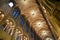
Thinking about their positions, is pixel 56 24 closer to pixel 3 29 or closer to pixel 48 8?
pixel 48 8

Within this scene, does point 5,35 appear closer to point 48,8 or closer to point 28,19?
point 28,19

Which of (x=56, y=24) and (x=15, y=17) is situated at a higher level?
(x=15, y=17)

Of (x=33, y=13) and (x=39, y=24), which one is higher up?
(x=33, y=13)

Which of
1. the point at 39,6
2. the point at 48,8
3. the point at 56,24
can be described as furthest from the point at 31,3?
the point at 56,24

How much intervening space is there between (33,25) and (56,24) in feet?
2.55

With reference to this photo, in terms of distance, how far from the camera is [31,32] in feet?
15.8

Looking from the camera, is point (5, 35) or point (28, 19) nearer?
point (5, 35)

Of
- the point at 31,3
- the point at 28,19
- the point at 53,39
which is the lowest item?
the point at 53,39

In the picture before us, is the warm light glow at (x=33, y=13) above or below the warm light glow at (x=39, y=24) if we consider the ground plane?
above

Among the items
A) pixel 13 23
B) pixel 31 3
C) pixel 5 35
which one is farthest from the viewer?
pixel 31 3

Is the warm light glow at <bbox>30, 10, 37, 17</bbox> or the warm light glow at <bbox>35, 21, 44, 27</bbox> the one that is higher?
the warm light glow at <bbox>30, 10, 37, 17</bbox>

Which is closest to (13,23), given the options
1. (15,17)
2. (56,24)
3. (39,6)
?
(15,17)

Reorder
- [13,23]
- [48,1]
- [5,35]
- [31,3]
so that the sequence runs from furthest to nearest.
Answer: [48,1]
[31,3]
[13,23]
[5,35]

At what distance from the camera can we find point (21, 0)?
4.89 m
